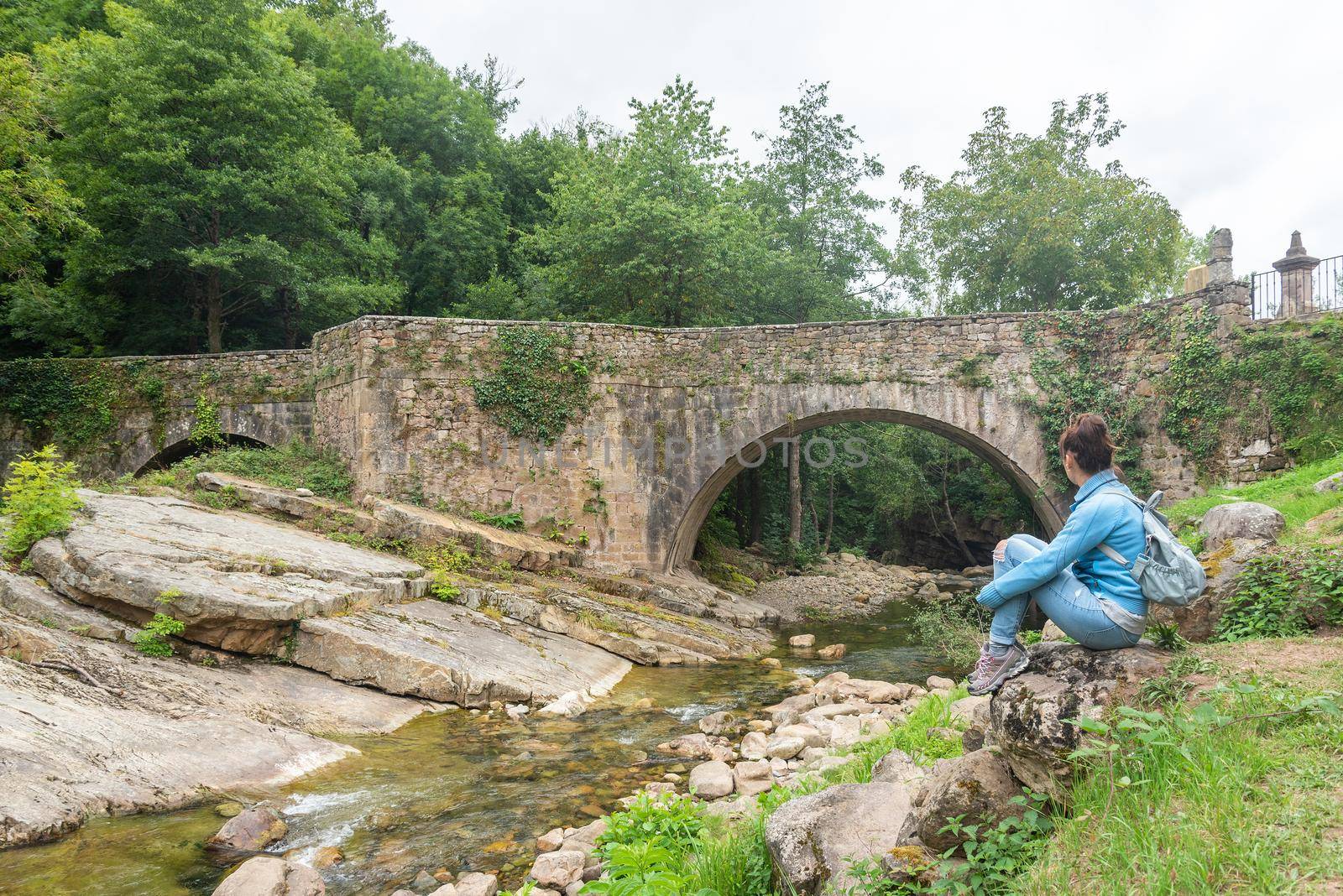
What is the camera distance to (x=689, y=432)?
43.8 feet

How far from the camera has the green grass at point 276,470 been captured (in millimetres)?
11922

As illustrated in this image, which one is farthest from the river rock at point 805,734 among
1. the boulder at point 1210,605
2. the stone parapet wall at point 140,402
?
the stone parapet wall at point 140,402

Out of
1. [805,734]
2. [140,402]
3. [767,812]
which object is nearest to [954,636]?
[805,734]

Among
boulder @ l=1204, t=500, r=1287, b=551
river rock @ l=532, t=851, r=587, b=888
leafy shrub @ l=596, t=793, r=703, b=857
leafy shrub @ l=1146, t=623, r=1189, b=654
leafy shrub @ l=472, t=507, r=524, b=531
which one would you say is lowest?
river rock @ l=532, t=851, r=587, b=888

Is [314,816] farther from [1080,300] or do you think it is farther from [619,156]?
[1080,300]

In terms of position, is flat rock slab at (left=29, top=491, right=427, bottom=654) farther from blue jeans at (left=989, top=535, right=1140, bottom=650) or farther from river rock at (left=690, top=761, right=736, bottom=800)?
blue jeans at (left=989, top=535, right=1140, bottom=650)

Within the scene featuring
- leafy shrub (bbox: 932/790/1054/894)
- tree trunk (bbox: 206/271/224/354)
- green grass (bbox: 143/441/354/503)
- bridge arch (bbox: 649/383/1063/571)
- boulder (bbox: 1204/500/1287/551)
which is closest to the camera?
leafy shrub (bbox: 932/790/1054/894)

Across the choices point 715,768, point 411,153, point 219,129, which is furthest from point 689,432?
point 411,153

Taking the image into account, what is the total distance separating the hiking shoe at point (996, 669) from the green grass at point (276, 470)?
11231 mm

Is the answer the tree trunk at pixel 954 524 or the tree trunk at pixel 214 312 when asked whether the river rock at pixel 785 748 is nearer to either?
the tree trunk at pixel 214 312

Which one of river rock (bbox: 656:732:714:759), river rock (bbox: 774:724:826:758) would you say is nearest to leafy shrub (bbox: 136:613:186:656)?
river rock (bbox: 656:732:714:759)

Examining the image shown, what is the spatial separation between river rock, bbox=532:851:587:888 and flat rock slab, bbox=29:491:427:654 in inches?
162

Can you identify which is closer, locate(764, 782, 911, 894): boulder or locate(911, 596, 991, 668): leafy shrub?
locate(764, 782, 911, 894): boulder

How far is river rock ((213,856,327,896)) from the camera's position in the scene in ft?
12.5
